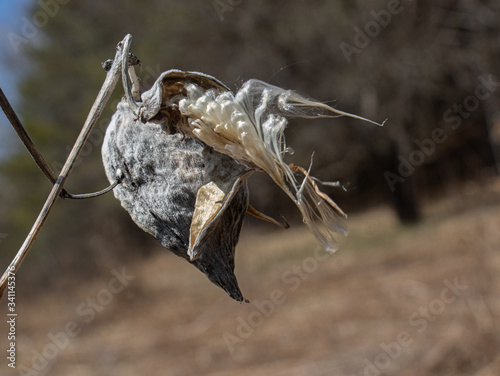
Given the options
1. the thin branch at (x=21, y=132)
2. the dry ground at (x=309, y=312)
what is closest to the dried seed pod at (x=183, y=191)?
the thin branch at (x=21, y=132)

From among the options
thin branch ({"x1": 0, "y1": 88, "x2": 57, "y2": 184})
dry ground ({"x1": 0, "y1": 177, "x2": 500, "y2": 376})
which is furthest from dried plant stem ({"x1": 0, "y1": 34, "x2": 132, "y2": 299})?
dry ground ({"x1": 0, "y1": 177, "x2": 500, "y2": 376})

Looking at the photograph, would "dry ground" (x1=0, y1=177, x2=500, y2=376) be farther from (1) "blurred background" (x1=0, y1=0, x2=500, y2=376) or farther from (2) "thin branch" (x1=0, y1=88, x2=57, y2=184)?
(2) "thin branch" (x1=0, y1=88, x2=57, y2=184)

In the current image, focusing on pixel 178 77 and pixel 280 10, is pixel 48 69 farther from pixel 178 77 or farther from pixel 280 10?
pixel 178 77

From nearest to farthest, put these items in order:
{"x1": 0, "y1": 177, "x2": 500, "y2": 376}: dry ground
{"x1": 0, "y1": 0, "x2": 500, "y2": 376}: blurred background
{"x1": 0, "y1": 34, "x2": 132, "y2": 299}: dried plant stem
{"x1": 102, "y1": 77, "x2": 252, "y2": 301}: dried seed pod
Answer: {"x1": 0, "y1": 34, "x2": 132, "y2": 299}: dried plant stem
{"x1": 102, "y1": 77, "x2": 252, "y2": 301}: dried seed pod
{"x1": 0, "y1": 177, "x2": 500, "y2": 376}: dry ground
{"x1": 0, "y1": 0, "x2": 500, "y2": 376}: blurred background

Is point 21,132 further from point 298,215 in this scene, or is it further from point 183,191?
point 298,215

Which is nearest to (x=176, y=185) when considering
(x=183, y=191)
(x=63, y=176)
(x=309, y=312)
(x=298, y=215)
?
(x=183, y=191)

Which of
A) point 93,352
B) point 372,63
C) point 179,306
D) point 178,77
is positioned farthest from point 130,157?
point 372,63

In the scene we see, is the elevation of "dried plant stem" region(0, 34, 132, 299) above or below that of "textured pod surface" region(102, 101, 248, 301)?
above
